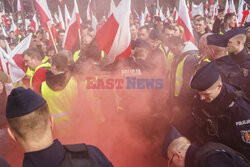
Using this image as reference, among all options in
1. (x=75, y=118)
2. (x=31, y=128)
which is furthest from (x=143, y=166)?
(x=31, y=128)

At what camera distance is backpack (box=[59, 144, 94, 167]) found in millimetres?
1259

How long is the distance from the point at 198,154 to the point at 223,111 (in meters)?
0.68

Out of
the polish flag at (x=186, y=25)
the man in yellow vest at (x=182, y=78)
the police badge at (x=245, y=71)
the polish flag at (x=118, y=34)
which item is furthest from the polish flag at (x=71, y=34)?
the police badge at (x=245, y=71)

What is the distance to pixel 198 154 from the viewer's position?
58.1 inches

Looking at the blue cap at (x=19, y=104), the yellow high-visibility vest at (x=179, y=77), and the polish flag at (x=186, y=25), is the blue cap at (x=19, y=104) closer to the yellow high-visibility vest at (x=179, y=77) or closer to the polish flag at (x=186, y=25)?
the yellow high-visibility vest at (x=179, y=77)

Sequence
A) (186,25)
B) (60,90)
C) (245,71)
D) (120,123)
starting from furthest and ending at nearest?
1. (186,25)
2. (120,123)
3. (245,71)
4. (60,90)

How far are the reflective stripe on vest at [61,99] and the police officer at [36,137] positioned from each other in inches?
62.8

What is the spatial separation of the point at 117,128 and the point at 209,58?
199 cm

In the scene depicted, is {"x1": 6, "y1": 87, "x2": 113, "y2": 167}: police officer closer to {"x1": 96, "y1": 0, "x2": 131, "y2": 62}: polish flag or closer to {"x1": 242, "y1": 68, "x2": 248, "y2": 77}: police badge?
{"x1": 96, "y1": 0, "x2": 131, "y2": 62}: polish flag

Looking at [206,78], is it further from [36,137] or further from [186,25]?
[186,25]

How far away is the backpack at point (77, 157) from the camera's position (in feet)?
4.13

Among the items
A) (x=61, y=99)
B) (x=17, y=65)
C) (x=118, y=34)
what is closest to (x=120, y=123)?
(x=61, y=99)

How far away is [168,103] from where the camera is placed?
389cm

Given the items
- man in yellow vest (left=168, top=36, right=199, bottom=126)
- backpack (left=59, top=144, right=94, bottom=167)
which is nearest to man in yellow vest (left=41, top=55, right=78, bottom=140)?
backpack (left=59, top=144, right=94, bottom=167)
